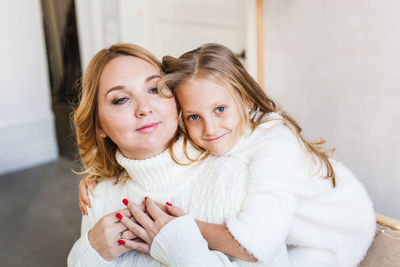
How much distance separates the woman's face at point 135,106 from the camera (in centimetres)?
119

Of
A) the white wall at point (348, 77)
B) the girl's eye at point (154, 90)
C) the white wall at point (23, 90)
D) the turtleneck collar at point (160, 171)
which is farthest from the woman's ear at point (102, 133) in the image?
the white wall at point (23, 90)

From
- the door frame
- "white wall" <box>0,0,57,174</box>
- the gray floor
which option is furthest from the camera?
the door frame

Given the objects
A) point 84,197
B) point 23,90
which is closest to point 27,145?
point 23,90

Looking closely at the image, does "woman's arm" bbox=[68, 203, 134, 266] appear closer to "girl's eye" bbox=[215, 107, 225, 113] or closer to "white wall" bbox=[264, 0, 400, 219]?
"girl's eye" bbox=[215, 107, 225, 113]

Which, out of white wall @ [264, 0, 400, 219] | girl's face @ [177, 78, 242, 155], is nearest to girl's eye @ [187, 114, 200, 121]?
girl's face @ [177, 78, 242, 155]

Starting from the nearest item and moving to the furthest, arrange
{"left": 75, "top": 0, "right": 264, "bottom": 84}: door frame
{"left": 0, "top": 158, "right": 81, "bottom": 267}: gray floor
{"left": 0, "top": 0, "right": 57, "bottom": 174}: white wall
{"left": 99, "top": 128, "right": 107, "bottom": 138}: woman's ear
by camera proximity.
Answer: {"left": 99, "top": 128, "right": 107, "bottom": 138}: woman's ear, {"left": 0, "top": 158, "right": 81, "bottom": 267}: gray floor, {"left": 0, "top": 0, "right": 57, "bottom": 174}: white wall, {"left": 75, "top": 0, "right": 264, "bottom": 84}: door frame

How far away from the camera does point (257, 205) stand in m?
1.08

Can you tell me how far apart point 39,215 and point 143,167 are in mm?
1929

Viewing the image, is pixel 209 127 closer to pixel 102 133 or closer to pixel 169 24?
pixel 102 133

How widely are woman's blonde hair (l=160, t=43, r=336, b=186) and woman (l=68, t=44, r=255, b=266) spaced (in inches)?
1.9

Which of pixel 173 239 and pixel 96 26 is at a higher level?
pixel 96 26

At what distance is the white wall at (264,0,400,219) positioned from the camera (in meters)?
1.90

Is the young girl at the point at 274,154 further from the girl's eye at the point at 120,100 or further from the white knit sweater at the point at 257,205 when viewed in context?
the girl's eye at the point at 120,100

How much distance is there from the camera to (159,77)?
1.24m
